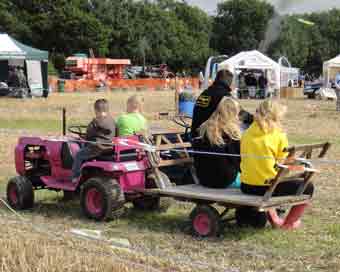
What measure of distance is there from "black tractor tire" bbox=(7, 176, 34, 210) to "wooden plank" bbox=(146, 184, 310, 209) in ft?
5.59

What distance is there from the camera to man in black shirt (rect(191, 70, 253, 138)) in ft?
23.0

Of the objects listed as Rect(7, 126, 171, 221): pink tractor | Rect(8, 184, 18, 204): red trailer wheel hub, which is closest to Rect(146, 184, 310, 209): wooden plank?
Rect(7, 126, 171, 221): pink tractor

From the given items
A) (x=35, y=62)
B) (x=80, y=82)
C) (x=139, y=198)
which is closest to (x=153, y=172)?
(x=139, y=198)

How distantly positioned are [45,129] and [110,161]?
10365 millimetres

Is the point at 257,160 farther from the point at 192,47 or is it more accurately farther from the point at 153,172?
the point at 192,47

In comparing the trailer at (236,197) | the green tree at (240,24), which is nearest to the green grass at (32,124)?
the trailer at (236,197)

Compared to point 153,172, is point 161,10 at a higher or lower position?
higher

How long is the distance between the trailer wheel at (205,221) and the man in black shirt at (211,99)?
0.98 m

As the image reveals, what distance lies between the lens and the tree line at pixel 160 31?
7019 centimetres

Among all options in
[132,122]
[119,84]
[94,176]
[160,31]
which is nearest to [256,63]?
[119,84]

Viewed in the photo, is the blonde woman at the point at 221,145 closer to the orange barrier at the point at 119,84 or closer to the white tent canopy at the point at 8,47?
the white tent canopy at the point at 8,47

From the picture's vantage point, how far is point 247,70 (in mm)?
37719

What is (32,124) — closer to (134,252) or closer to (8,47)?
(8,47)

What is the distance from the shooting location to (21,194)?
7.76 metres
